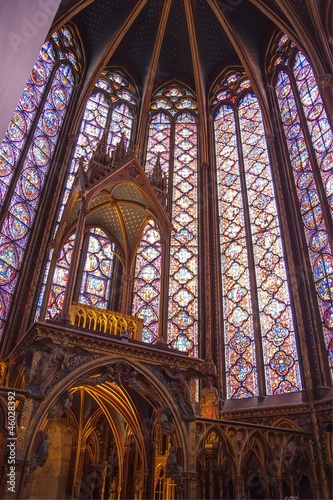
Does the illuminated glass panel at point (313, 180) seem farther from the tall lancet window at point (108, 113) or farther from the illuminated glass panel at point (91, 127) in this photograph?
the illuminated glass panel at point (91, 127)

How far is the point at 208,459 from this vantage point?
7.48 metres

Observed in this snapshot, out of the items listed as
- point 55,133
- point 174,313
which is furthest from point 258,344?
point 55,133

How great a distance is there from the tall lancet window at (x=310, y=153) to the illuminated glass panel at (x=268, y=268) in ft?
2.77

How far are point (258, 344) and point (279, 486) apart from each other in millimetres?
3599

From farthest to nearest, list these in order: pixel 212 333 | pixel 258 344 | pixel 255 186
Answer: pixel 255 186 → pixel 212 333 → pixel 258 344

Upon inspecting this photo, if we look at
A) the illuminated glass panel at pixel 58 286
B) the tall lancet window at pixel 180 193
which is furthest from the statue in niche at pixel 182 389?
the illuminated glass panel at pixel 58 286

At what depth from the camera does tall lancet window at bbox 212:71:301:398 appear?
10078mm

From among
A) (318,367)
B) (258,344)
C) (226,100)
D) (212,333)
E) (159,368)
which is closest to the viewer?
(159,368)

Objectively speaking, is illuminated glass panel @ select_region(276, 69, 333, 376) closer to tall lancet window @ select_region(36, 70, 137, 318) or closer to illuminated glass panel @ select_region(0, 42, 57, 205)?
tall lancet window @ select_region(36, 70, 137, 318)

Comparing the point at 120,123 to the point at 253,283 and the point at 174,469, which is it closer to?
the point at 253,283

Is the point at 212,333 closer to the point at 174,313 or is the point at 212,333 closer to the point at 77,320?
the point at 174,313

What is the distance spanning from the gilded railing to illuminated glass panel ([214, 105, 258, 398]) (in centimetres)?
380

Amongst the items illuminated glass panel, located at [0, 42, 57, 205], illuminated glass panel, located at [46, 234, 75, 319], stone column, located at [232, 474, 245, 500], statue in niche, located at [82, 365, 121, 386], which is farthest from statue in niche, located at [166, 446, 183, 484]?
illuminated glass panel, located at [0, 42, 57, 205]

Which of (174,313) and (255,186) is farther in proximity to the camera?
(255,186)
